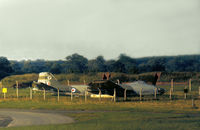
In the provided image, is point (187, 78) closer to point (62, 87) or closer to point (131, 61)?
point (131, 61)

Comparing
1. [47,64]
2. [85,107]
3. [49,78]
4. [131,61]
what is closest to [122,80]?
[131,61]

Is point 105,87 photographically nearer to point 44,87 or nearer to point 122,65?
point 44,87

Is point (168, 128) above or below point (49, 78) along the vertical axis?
below

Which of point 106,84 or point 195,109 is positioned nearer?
point 195,109

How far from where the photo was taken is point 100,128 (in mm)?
20453

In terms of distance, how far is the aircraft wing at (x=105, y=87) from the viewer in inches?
1665

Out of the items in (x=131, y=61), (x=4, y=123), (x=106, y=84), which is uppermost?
(x=131, y=61)

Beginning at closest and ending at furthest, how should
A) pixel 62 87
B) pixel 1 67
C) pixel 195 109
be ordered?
pixel 195 109 → pixel 62 87 → pixel 1 67

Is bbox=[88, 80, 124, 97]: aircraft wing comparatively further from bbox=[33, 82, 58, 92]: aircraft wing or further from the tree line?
the tree line

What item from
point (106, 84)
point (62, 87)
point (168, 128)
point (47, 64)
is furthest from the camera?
point (47, 64)

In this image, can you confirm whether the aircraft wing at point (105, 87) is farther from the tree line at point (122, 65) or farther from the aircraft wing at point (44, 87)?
the tree line at point (122, 65)

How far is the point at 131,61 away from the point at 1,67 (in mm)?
61812

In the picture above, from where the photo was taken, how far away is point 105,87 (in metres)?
43.6

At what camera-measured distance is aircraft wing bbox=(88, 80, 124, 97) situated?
42281mm
